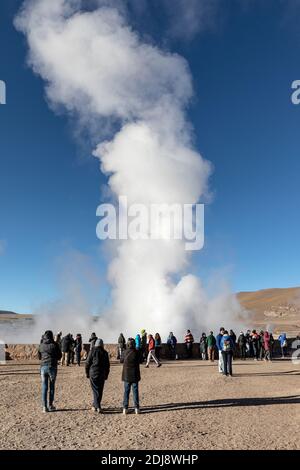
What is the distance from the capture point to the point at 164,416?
30.4 ft

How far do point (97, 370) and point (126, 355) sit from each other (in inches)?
27.4

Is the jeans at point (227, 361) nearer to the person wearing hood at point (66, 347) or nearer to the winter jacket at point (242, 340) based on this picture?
the person wearing hood at point (66, 347)

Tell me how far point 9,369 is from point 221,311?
28.0 meters

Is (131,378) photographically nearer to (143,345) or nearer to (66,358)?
(66,358)

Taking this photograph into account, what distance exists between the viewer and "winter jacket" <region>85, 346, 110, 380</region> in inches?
377

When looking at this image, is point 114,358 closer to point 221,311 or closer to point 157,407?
point 157,407

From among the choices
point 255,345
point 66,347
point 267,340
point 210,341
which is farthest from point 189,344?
point 66,347

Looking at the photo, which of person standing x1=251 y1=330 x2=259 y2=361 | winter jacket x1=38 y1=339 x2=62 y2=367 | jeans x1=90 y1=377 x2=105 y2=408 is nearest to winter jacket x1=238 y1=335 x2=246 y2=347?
person standing x1=251 y1=330 x2=259 y2=361

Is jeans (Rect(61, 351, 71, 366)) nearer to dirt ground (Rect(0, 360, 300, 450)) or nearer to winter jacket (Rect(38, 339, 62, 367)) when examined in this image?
dirt ground (Rect(0, 360, 300, 450))

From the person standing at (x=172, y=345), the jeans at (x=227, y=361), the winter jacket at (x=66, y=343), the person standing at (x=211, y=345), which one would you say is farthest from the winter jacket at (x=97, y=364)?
the person standing at (x=172, y=345)

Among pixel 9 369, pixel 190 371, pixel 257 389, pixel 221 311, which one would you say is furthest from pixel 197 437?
pixel 221 311

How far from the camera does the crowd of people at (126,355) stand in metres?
9.56

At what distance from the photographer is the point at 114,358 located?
22.4 meters
